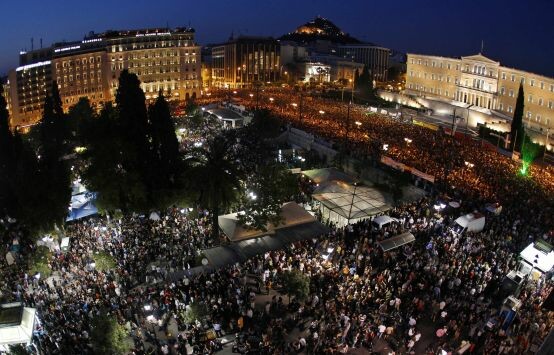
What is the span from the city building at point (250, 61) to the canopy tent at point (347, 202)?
107m

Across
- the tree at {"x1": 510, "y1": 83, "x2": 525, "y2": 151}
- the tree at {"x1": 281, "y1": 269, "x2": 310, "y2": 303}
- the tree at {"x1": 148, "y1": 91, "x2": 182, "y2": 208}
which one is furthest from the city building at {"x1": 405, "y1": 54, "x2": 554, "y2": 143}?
the tree at {"x1": 281, "y1": 269, "x2": 310, "y2": 303}

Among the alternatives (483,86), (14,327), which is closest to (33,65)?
(483,86)

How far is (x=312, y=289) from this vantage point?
20375 millimetres

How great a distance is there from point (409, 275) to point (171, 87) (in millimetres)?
90143

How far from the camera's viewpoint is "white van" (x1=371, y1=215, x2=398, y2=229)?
84.8 ft

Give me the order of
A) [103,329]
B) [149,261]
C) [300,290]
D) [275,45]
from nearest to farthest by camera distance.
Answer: [103,329] → [300,290] → [149,261] → [275,45]

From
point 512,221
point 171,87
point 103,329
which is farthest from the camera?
point 171,87

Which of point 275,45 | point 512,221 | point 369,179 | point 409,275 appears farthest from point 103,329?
point 275,45

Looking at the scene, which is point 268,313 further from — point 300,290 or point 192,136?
point 192,136

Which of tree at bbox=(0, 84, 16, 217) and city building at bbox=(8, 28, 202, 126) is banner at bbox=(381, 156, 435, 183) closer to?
tree at bbox=(0, 84, 16, 217)

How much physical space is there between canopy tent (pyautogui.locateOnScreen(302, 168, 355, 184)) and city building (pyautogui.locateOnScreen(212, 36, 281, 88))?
337 feet

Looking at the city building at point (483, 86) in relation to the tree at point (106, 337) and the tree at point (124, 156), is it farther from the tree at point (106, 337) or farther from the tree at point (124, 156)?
the tree at point (106, 337)

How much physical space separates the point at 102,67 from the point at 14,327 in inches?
3317

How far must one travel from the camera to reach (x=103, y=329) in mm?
15727
